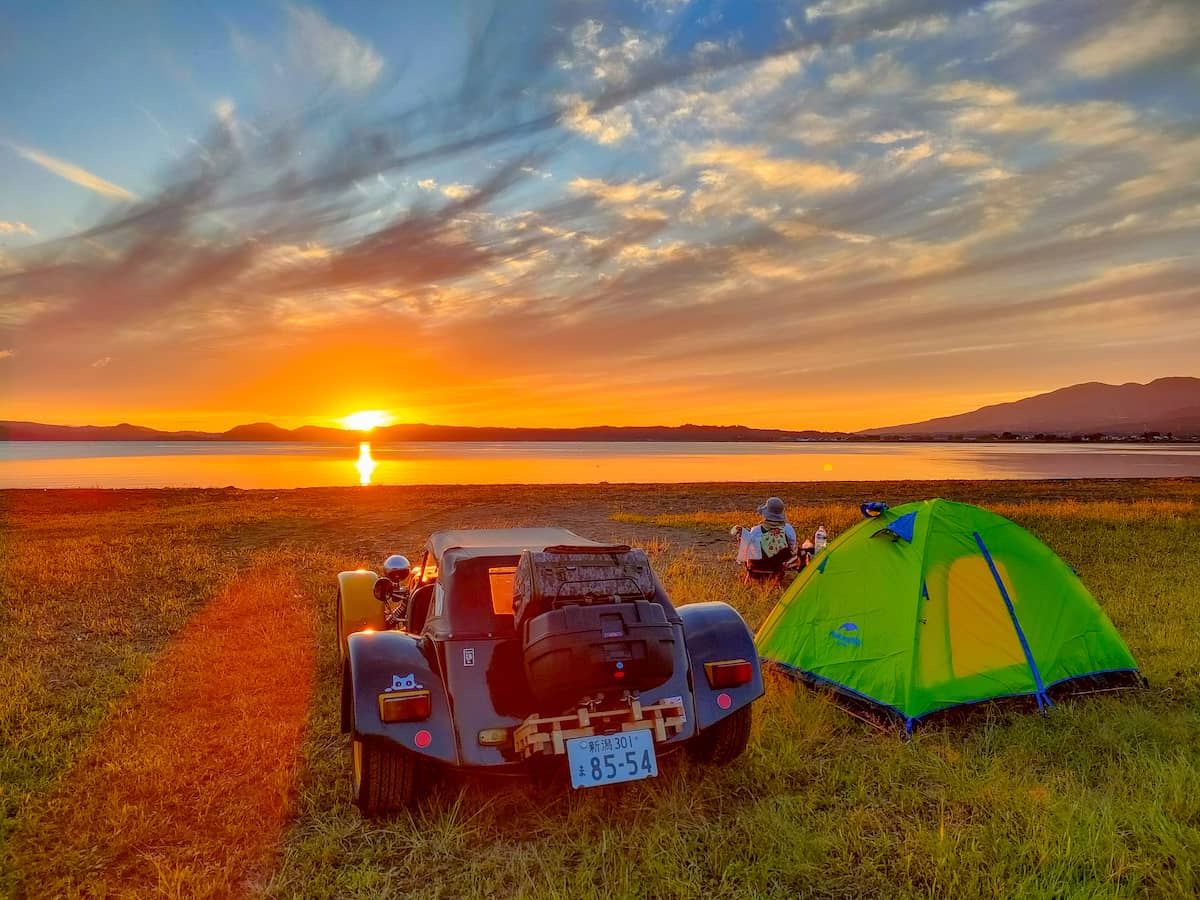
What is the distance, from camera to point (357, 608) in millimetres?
7746

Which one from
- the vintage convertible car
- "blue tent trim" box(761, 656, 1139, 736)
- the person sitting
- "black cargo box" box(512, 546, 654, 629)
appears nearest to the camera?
the vintage convertible car

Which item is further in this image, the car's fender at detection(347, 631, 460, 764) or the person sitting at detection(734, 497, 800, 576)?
the person sitting at detection(734, 497, 800, 576)

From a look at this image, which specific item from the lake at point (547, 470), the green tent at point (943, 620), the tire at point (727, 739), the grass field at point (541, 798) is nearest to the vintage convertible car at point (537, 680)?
the tire at point (727, 739)

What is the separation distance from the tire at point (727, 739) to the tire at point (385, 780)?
78.0 inches

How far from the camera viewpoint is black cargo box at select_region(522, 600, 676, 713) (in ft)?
13.8

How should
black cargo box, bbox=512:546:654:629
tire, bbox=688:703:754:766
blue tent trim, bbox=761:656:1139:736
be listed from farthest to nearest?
1. blue tent trim, bbox=761:656:1139:736
2. tire, bbox=688:703:754:766
3. black cargo box, bbox=512:546:654:629

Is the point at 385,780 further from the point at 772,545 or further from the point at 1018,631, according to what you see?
the point at 772,545

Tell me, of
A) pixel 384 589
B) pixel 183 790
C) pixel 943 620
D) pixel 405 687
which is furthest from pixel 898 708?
pixel 183 790

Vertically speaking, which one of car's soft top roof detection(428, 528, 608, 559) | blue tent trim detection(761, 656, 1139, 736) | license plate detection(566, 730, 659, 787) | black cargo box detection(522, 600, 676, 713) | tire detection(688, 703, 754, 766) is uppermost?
car's soft top roof detection(428, 528, 608, 559)

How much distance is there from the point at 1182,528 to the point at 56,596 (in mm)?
24722

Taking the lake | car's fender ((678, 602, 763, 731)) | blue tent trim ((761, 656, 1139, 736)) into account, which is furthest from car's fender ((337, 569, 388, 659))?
the lake

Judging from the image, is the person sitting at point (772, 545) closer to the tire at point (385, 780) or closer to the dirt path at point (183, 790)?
the dirt path at point (183, 790)

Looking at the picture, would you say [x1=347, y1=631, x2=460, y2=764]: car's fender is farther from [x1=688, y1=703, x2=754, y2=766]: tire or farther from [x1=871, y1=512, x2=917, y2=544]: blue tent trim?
[x1=871, y1=512, x2=917, y2=544]: blue tent trim

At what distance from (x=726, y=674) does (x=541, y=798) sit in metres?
1.58
